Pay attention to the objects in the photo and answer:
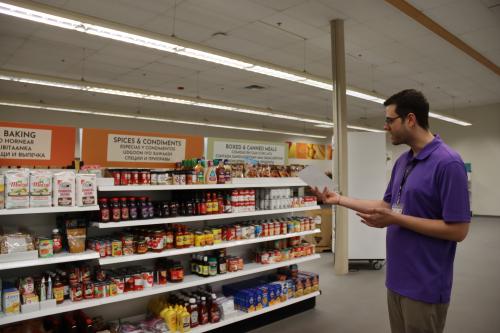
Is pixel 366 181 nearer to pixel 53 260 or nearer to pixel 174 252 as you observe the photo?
pixel 174 252

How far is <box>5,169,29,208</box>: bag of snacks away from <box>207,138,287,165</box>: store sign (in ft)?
6.28

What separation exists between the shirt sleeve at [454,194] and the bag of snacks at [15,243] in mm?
2828

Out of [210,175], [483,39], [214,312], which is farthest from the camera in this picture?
[483,39]

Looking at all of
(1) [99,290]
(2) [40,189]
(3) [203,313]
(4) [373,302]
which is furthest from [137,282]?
(4) [373,302]

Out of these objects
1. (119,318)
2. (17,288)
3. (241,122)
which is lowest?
(119,318)

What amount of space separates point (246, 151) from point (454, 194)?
3130mm

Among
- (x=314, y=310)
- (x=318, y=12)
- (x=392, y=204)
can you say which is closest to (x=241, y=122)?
(x=318, y=12)

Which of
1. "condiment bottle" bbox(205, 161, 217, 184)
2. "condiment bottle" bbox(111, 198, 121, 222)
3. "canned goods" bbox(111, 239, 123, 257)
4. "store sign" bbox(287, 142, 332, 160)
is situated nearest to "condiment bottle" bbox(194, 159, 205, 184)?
"condiment bottle" bbox(205, 161, 217, 184)

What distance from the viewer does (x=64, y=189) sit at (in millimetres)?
2938

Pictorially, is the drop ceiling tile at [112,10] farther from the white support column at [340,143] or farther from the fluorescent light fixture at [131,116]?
the fluorescent light fixture at [131,116]

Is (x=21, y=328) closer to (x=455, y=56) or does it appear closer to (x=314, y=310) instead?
(x=314, y=310)

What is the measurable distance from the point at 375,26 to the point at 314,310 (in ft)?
17.0

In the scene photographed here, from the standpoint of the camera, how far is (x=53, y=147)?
3127mm

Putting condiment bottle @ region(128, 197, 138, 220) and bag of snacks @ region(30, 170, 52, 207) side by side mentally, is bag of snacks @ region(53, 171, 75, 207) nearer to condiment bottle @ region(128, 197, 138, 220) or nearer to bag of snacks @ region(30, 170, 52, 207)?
bag of snacks @ region(30, 170, 52, 207)
